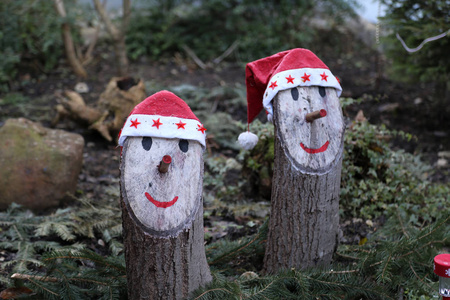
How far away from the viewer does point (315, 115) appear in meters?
2.58

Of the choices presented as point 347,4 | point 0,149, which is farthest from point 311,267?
point 347,4

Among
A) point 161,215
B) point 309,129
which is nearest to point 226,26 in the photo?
point 309,129

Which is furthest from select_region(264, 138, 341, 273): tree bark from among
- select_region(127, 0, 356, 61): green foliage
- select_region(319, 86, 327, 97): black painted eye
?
select_region(127, 0, 356, 61): green foliage

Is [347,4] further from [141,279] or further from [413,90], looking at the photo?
[141,279]

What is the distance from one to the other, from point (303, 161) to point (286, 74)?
1.84 feet

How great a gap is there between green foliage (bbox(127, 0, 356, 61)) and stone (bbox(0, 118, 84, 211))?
4.79m

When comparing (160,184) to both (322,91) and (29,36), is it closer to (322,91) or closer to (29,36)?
(322,91)

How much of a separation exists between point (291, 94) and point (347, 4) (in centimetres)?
656

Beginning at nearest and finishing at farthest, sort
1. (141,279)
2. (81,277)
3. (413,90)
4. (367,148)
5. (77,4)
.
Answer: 1. (141,279)
2. (81,277)
3. (367,148)
4. (413,90)
5. (77,4)

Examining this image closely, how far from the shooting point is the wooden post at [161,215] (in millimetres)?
2266

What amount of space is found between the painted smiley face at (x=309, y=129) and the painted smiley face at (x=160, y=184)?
0.63 metres

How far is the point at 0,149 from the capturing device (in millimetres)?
4027

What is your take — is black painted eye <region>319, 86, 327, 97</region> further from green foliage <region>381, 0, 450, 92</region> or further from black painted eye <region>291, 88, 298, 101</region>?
green foliage <region>381, 0, 450, 92</region>

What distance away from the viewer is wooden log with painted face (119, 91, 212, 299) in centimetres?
227
